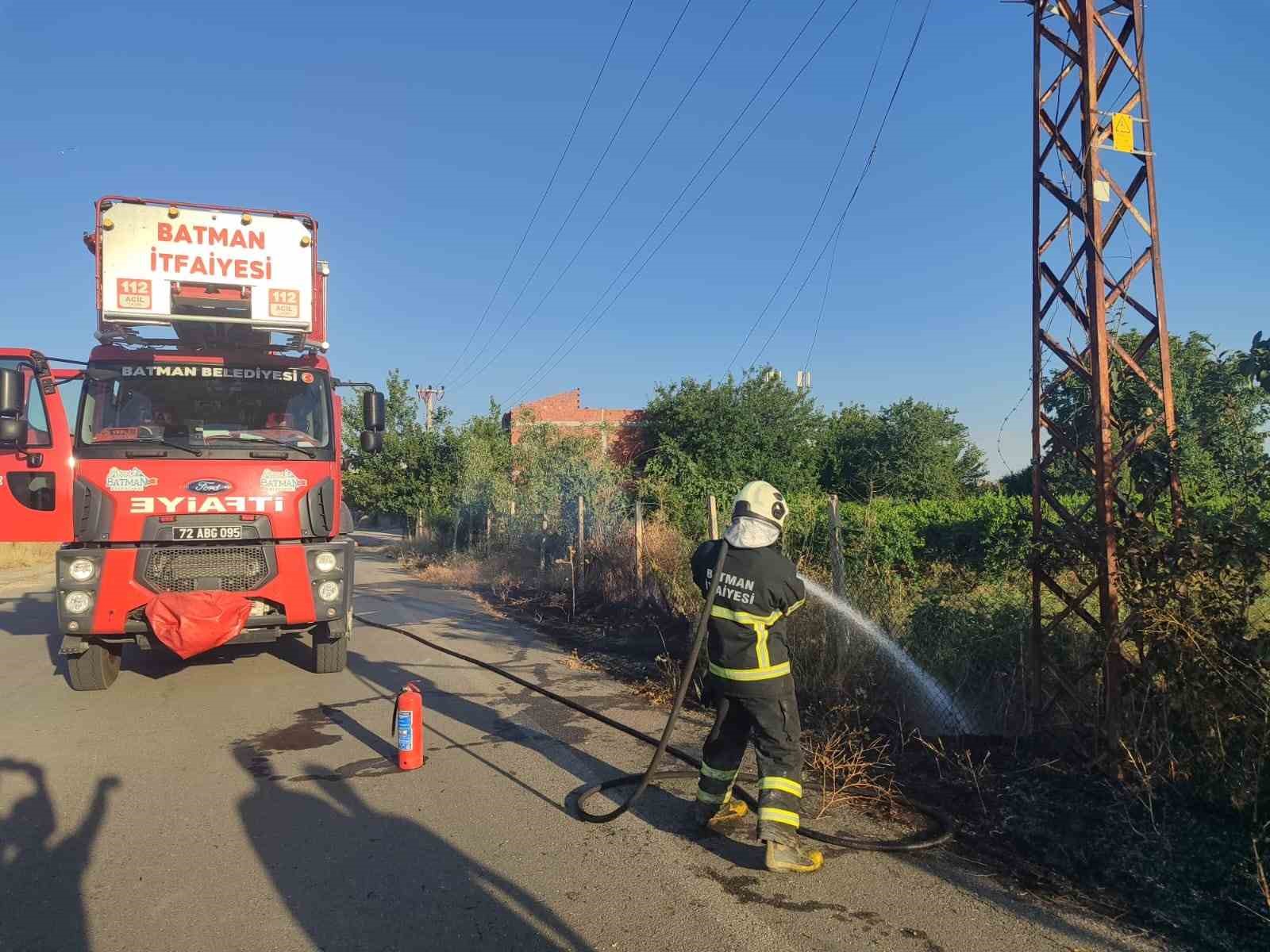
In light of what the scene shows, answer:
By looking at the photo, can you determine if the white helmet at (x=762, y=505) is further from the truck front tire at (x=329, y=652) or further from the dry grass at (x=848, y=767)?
the truck front tire at (x=329, y=652)

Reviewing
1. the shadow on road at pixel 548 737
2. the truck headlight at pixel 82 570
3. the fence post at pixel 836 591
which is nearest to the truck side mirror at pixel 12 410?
the truck headlight at pixel 82 570

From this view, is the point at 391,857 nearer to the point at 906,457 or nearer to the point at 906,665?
the point at 906,665

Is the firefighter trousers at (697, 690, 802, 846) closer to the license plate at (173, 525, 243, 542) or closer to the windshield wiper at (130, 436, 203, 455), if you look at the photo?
the license plate at (173, 525, 243, 542)

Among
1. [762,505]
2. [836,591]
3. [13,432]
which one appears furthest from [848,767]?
[13,432]

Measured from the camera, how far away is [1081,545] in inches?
198

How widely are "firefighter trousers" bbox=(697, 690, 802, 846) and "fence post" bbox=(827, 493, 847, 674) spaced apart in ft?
7.81

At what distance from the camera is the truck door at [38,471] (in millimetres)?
6883

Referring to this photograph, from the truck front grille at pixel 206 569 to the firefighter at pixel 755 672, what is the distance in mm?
4512

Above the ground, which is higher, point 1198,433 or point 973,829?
point 1198,433

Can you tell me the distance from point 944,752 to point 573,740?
252cm

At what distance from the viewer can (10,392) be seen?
657 centimetres

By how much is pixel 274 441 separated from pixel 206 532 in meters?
0.98

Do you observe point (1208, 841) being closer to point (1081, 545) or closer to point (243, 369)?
point (1081, 545)

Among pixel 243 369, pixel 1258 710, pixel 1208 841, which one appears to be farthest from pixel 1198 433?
pixel 243 369
